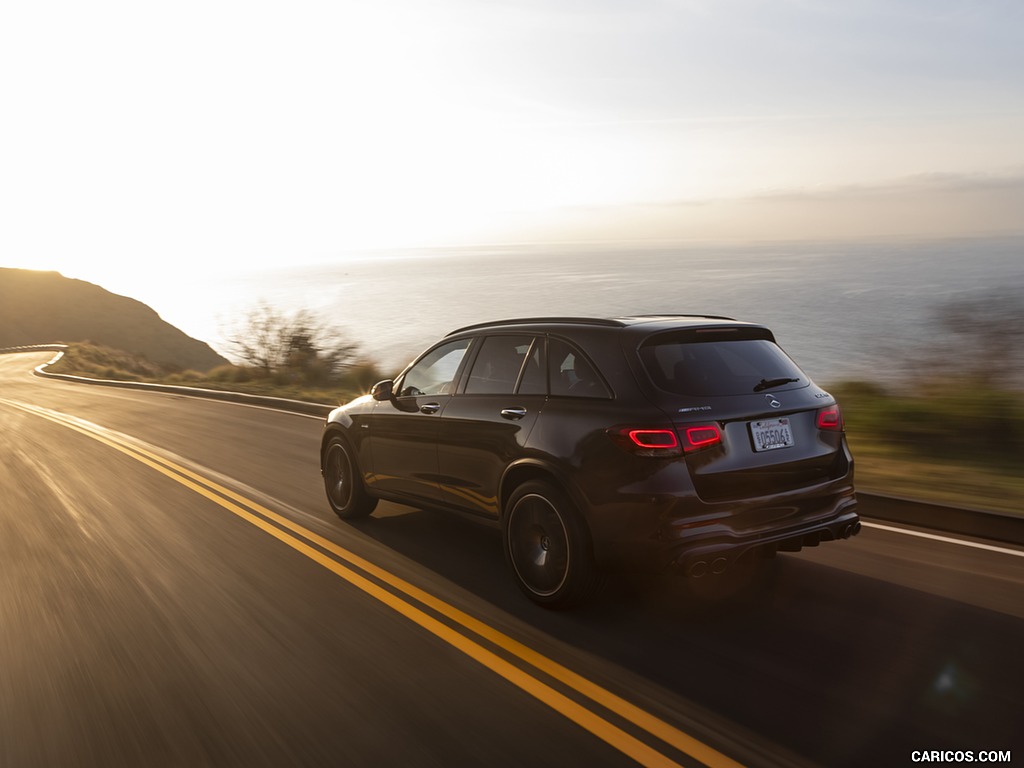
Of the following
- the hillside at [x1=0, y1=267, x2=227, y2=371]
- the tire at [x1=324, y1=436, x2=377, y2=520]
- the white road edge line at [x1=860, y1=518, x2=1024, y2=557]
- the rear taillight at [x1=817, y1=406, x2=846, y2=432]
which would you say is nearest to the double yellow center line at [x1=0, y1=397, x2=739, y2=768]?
the tire at [x1=324, y1=436, x2=377, y2=520]

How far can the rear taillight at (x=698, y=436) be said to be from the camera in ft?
14.6

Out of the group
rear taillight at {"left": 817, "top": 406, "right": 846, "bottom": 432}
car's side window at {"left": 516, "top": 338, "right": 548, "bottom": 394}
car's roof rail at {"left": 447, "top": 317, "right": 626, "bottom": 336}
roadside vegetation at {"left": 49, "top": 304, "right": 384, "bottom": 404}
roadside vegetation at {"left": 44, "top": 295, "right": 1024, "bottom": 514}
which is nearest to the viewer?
rear taillight at {"left": 817, "top": 406, "right": 846, "bottom": 432}

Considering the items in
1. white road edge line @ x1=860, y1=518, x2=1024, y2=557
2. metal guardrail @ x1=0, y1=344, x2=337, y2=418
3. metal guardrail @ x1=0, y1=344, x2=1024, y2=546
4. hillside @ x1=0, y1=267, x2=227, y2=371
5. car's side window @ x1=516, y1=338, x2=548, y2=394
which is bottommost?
white road edge line @ x1=860, y1=518, x2=1024, y2=557

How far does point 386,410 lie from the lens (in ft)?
22.0

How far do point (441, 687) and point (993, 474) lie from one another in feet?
21.3

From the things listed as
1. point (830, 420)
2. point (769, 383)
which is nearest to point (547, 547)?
point (769, 383)

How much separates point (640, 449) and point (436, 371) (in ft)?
7.84

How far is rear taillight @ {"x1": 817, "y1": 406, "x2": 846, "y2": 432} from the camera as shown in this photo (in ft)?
16.4

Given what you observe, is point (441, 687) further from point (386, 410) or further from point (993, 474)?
point (993, 474)

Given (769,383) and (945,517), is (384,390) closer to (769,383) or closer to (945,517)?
(769,383)

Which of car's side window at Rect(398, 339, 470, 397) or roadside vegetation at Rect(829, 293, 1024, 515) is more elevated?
car's side window at Rect(398, 339, 470, 397)

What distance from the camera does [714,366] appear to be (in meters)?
4.88

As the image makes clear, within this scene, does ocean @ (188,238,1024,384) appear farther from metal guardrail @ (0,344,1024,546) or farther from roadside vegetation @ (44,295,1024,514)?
metal guardrail @ (0,344,1024,546)

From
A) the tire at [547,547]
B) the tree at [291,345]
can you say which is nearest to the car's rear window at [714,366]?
the tire at [547,547]
